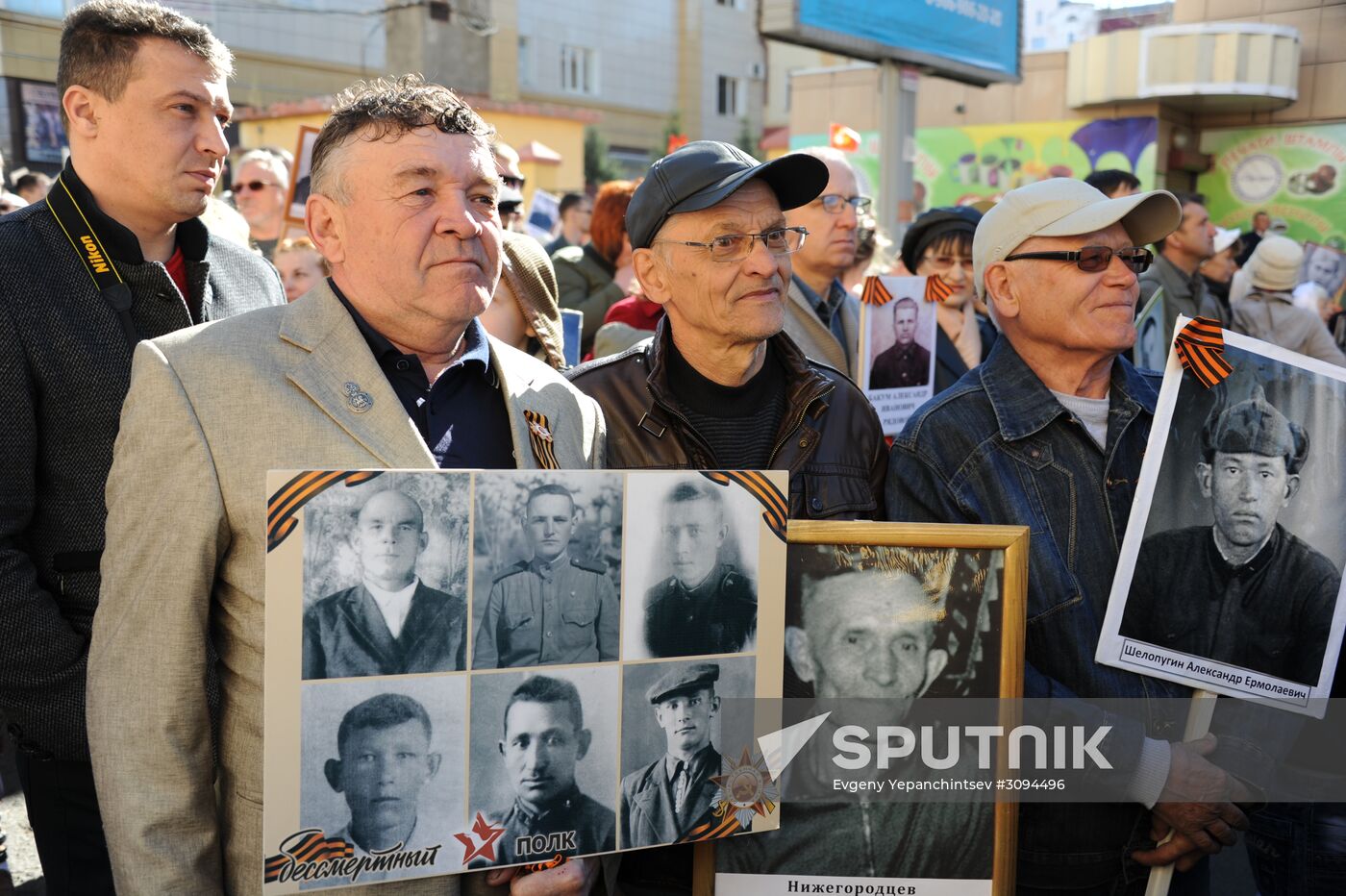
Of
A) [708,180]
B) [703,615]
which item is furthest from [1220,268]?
[703,615]

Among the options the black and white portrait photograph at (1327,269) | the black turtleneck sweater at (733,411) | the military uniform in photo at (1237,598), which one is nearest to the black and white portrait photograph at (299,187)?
the black turtleneck sweater at (733,411)

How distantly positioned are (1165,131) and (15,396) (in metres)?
20.2

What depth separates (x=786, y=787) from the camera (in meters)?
2.00

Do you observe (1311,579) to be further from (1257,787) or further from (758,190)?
(758,190)

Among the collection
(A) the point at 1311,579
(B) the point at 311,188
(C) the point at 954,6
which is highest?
(C) the point at 954,6

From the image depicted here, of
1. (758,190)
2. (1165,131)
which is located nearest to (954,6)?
(1165,131)

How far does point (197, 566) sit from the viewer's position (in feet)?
5.88

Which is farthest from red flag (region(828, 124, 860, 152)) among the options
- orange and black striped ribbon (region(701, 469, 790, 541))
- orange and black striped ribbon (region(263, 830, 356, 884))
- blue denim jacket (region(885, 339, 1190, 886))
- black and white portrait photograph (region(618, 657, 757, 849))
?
orange and black striped ribbon (region(263, 830, 356, 884))

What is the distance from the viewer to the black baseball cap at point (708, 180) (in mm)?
2502

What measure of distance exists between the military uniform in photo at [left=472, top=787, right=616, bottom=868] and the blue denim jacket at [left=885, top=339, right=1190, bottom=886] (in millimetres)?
895

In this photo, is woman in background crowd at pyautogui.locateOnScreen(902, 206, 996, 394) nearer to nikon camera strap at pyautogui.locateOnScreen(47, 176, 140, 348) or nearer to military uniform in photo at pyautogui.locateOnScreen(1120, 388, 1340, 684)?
military uniform in photo at pyautogui.locateOnScreen(1120, 388, 1340, 684)

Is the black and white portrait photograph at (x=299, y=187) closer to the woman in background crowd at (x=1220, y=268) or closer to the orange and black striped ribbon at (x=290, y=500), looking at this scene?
the orange and black striped ribbon at (x=290, y=500)

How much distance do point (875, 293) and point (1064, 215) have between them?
4.56ft

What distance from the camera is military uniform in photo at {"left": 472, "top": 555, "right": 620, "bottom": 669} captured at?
1.73 m
